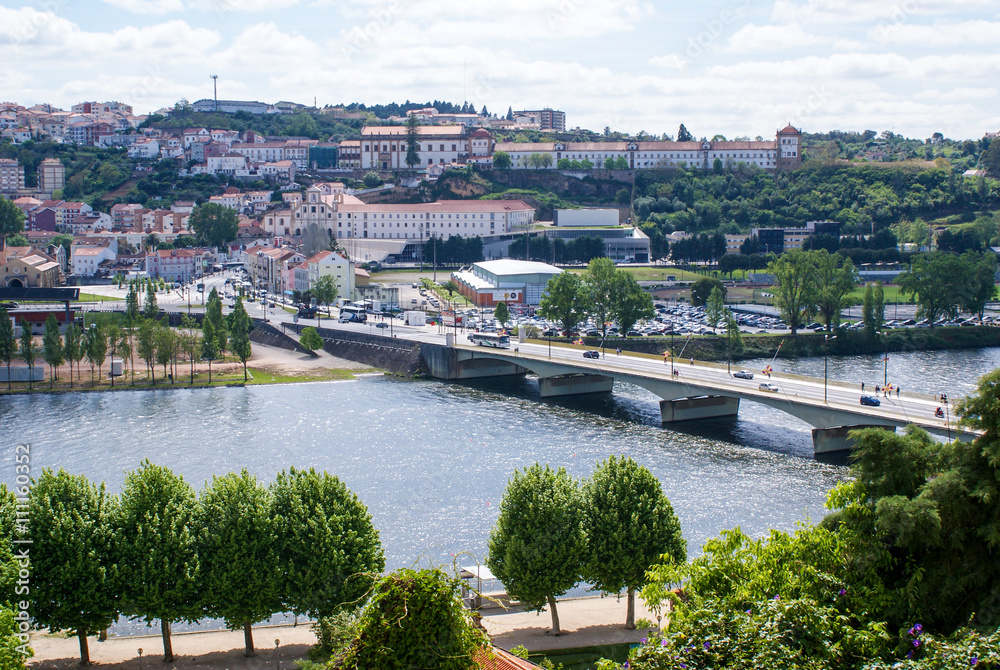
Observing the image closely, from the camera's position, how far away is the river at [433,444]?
21859 mm

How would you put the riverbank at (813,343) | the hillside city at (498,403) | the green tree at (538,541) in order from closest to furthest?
the hillside city at (498,403)
the green tree at (538,541)
the riverbank at (813,343)

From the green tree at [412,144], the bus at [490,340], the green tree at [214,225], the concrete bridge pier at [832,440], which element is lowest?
the concrete bridge pier at [832,440]

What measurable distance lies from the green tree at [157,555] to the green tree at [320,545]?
1263 millimetres

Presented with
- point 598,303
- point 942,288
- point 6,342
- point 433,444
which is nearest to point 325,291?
point 598,303

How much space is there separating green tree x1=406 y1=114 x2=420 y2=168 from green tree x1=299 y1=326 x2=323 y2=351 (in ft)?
159

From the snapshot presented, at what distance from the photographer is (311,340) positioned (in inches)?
1702

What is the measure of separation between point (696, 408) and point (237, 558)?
2002cm

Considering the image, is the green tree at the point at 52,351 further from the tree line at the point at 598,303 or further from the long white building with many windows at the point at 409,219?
the long white building with many windows at the point at 409,219

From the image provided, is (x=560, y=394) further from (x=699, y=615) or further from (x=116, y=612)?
(x=699, y=615)

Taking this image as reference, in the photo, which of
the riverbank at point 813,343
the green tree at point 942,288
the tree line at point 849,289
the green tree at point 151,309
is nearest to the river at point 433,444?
the riverbank at point 813,343

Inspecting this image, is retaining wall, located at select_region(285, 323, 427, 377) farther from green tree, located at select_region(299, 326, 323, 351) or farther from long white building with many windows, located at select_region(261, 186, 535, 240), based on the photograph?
long white building with many windows, located at select_region(261, 186, 535, 240)

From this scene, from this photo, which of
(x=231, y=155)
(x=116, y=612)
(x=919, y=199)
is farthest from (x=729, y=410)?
(x=231, y=155)

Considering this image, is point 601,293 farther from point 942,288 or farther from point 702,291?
point 942,288

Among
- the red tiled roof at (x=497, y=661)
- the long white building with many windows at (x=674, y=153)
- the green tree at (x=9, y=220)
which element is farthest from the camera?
the long white building with many windows at (x=674, y=153)
